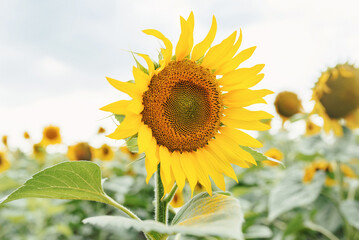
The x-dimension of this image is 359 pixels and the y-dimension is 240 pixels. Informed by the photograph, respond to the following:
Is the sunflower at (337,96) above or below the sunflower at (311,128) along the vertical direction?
above

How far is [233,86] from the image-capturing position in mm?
1201

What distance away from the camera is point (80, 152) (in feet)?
13.4

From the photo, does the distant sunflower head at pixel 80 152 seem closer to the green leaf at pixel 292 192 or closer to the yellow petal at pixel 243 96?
the green leaf at pixel 292 192

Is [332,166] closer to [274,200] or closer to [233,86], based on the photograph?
[274,200]

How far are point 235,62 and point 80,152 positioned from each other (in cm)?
326

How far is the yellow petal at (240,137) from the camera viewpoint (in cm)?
116

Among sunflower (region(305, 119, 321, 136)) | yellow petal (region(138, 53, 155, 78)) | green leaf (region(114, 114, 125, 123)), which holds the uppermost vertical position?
yellow petal (region(138, 53, 155, 78))

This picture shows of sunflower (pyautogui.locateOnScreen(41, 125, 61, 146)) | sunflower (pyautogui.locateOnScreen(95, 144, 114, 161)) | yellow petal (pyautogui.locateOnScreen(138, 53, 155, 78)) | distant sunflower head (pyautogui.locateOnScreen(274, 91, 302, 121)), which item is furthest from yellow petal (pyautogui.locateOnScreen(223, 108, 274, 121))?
sunflower (pyautogui.locateOnScreen(41, 125, 61, 146))

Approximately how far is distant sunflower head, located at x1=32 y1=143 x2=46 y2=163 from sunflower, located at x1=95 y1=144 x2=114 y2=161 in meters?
0.72

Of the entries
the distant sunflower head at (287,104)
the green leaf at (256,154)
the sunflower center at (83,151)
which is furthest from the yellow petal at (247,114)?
the sunflower center at (83,151)

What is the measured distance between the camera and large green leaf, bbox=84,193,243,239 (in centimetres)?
70

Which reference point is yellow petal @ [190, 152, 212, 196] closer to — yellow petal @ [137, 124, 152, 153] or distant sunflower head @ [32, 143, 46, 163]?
yellow petal @ [137, 124, 152, 153]

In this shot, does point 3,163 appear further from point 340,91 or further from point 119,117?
point 119,117

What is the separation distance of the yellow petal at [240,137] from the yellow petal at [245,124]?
0.06 ft
